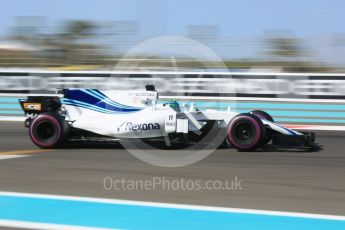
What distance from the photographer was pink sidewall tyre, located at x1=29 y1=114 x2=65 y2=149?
8391 millimetres

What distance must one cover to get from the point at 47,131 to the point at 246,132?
9.71 ft

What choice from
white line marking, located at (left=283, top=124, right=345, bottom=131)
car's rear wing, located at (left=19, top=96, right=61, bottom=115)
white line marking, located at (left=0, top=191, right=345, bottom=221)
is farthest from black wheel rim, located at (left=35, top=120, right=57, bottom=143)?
white line marking, located at (left=283, top=124, right=345, bottom=131)

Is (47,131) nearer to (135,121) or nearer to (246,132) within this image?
(135,121)

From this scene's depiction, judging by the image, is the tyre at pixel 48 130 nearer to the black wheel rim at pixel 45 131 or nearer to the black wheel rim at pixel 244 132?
the black wheel rim at pixel 45 131

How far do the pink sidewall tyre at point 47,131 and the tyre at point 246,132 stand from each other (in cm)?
245

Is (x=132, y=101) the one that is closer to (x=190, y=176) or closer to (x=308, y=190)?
(x=190, y=176)

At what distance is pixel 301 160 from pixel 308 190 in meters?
1.92

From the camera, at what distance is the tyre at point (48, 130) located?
838 centimetres

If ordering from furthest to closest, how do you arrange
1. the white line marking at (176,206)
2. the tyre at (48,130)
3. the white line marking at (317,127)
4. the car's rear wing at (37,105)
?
the white line marking at (317,127), the car's rear wing at (37,105), the tyre at (48,130), the white line marking at (176,206)

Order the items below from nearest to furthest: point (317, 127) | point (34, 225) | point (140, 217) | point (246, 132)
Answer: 1. point (34, 225)
2. point (140, 217)
3. point (246, 132)
4. point (317, 127)

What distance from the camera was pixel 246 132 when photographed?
7953mm

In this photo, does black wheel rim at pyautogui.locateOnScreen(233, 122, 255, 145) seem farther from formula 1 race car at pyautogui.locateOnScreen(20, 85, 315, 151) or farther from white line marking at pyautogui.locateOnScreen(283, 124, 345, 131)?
white line marking at pyautogui.locateOnScreen(283, 124, 345, 131)

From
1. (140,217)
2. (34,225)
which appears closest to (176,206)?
(140,217)

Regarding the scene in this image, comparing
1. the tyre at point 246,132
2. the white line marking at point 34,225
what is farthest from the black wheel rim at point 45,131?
the white line marking at point 34,225
